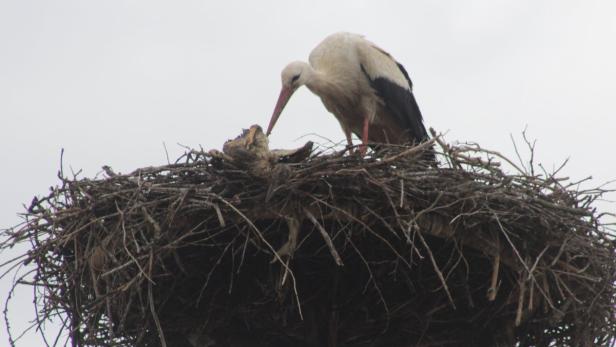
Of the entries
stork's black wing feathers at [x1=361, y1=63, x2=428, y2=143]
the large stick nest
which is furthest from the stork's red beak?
the large stick nest

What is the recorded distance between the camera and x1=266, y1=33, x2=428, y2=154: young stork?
7203mm

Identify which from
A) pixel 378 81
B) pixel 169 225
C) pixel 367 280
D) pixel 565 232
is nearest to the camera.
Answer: pixel 169 225

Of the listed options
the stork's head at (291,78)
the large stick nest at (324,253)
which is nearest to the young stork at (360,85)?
the stork's head at (291,78)

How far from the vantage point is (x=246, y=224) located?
192 inches

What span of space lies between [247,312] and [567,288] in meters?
1.53

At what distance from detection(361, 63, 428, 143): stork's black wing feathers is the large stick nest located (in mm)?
1750

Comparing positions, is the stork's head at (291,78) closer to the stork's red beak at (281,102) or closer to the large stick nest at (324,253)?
the stork's red beak at (281,102)

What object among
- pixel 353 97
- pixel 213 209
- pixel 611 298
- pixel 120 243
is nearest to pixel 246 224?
pixel 213 209

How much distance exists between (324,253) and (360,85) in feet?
7.25

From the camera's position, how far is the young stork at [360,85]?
7203 millimetres

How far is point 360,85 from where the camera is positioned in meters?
7.25

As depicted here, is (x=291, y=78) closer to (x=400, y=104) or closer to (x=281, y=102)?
(x=281, y=102)

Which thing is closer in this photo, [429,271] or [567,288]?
[567,288]

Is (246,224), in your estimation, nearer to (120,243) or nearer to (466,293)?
(120,243)
